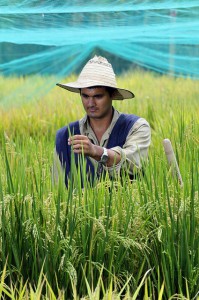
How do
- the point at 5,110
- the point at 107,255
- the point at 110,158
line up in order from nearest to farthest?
the point at 107,255 → the point at 110,158 → the point at 5,110

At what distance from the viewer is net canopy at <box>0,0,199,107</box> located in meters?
5.33

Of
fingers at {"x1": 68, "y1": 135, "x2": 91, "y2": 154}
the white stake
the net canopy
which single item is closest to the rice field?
the white stake

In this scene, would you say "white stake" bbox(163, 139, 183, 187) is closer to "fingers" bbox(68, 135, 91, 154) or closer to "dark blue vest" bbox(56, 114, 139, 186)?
"fingers" bbox(68, 135, 91, 154)

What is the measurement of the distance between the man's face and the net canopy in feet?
7.42

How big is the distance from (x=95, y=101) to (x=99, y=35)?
7.73ft

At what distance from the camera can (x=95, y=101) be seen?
3059mm

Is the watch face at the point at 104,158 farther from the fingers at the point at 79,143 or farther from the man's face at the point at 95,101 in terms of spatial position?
the man's face at the point at 95,101

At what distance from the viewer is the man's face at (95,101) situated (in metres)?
3.05

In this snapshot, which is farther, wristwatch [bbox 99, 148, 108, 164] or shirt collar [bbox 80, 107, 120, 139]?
shirt collar [bbox 80, 107, 120, 139]

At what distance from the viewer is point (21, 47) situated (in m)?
5.38

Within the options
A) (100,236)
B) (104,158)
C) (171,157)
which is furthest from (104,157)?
(100,236)

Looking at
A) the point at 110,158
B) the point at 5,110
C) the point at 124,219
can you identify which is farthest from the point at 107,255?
the point at 5,110

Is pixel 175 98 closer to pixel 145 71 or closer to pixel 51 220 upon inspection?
pixel 145 71

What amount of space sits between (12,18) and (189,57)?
1.13 metres
